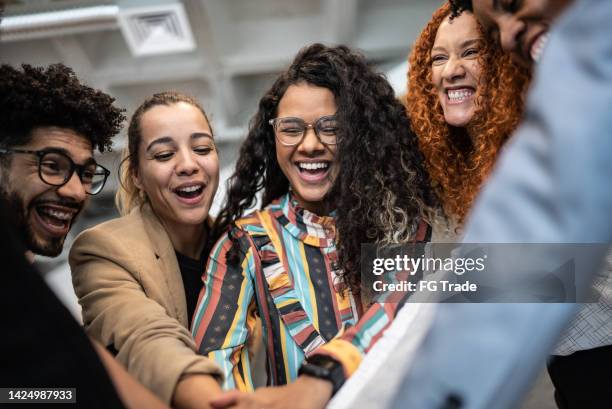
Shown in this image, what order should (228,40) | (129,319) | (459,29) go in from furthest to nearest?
(228,40), (459,29), (129,319)

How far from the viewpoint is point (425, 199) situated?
1.66 meters

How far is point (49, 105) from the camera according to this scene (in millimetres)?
1498

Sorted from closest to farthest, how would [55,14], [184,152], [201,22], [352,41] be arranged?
[184,152], [55,14], [201,22], [352,41]

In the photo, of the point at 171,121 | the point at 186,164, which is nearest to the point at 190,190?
the point at 186,164

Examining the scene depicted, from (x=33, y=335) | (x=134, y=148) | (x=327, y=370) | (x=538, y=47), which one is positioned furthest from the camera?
(x=134, y=148)

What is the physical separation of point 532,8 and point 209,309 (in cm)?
107

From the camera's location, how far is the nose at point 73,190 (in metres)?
1.45

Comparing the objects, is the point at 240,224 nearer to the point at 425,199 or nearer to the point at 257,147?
the point at 257,147

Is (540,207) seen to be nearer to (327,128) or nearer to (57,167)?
(327,128)

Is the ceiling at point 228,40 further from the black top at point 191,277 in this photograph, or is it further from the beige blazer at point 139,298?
the beige blazer at point 139,298

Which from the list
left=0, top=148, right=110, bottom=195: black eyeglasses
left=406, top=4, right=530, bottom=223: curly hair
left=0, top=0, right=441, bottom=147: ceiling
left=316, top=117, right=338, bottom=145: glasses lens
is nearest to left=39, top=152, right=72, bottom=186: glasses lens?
left=0, top=148, right=110, bottom=195: black eyeglasses

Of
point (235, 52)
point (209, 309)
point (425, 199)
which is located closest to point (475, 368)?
point (209, 309)

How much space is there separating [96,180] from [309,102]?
2.27 feet

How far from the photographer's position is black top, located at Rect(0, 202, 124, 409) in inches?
25.4
